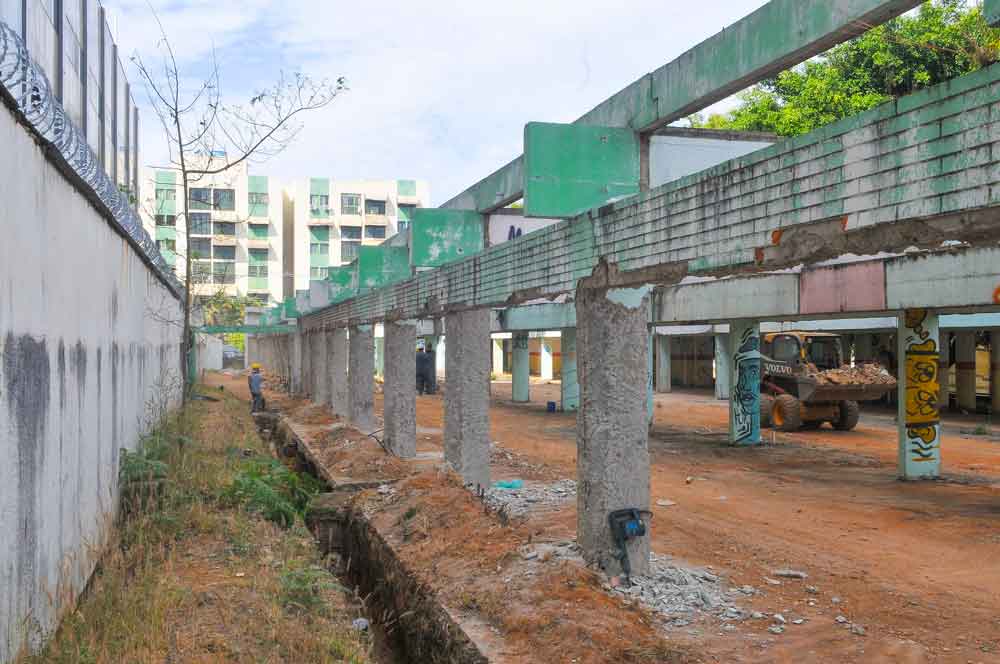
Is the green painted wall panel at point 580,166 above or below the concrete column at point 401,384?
above

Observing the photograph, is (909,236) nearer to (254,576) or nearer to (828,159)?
(828,159)

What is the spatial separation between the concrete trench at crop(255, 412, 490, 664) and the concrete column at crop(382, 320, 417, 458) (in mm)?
1393

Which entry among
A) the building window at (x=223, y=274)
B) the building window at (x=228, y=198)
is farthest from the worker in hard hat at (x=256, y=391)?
the building window at (x=228, y=198)

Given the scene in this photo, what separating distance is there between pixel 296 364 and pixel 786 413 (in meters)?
20.0

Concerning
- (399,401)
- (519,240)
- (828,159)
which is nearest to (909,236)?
(828,159)

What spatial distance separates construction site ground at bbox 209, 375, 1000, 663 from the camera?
632 centimetres

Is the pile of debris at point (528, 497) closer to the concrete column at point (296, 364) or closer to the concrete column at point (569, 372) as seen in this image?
the concrete column at point (569, 372)

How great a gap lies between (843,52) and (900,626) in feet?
58.6

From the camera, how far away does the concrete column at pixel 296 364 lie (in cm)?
3325

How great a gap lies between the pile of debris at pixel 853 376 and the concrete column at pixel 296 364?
18.9 metres

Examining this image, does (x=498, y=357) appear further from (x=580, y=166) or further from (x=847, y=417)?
→ (x=580, y=166)

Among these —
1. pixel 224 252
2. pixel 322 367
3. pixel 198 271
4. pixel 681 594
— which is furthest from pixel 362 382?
pixel 224 252

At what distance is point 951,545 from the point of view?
31.3ft

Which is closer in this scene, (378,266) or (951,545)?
(951,545)
